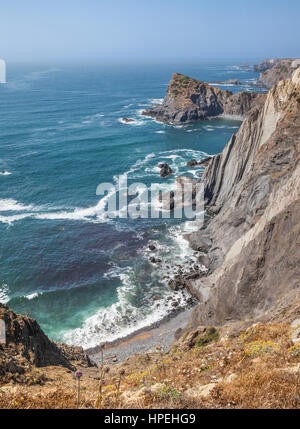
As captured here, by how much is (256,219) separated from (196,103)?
106142mm

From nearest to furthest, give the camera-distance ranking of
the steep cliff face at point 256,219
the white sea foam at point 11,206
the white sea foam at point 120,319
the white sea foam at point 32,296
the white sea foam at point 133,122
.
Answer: the steep cliff face at point 256,219 → the white sea foam at point 120,319 → the white sea foam at point 32,296 → the white sea foam at point 11,206 → the white sea foam at point 133,122

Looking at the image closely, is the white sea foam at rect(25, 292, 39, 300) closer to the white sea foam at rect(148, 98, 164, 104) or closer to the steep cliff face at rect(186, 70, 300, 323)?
the steep cliff face at rect(186, 70, 300, 323)

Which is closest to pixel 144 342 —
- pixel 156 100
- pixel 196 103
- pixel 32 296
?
pixel 32 296

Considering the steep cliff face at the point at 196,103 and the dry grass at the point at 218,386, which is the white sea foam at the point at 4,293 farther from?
the steep cliff face at the point at 196,103

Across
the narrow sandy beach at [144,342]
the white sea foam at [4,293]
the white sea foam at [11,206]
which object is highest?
the white sea foam at [11,206]

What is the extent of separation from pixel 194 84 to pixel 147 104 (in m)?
27.0

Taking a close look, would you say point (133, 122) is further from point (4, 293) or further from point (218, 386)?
point (218, 386)

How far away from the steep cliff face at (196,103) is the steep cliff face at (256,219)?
246ft

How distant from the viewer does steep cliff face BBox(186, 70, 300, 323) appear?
2412cm

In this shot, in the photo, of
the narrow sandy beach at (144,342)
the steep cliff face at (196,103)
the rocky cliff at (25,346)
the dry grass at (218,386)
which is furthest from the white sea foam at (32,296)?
the steep cliff face at (196,103)

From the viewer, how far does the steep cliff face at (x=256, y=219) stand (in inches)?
950

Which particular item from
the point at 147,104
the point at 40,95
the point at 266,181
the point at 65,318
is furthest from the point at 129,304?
the point at 40,95
